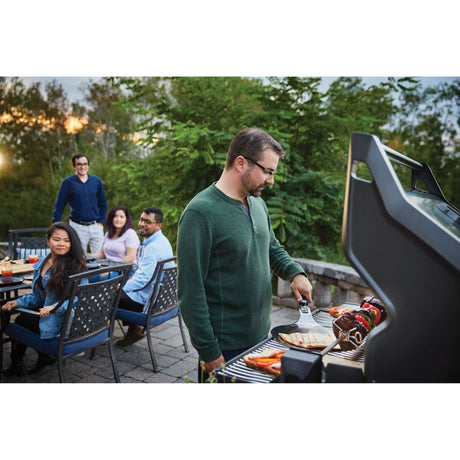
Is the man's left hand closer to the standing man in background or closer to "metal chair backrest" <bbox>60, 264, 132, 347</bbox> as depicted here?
"metal chair backrest" <bbox>60, 264, 132, 347</bbox>

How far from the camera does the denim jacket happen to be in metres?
2.84

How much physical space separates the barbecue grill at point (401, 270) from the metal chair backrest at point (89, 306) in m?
2.32

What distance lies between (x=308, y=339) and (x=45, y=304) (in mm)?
2381

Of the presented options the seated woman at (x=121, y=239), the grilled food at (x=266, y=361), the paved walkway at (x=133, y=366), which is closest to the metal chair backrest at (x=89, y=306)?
the paved walkway at (x=133, y=366)

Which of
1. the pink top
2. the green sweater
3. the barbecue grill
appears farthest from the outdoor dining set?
the barbecue grill

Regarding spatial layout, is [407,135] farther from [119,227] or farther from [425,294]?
[425,294]

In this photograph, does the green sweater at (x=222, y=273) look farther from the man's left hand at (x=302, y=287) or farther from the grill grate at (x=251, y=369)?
the grill grate at (x=251, y=369)

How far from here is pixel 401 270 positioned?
0.81m

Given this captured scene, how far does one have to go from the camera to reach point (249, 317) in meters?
1.75

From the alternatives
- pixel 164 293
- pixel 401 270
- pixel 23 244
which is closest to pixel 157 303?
pixel 164 293

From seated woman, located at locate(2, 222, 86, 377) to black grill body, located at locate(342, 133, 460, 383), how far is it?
2618mm

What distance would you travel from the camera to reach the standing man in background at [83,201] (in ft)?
18.1
